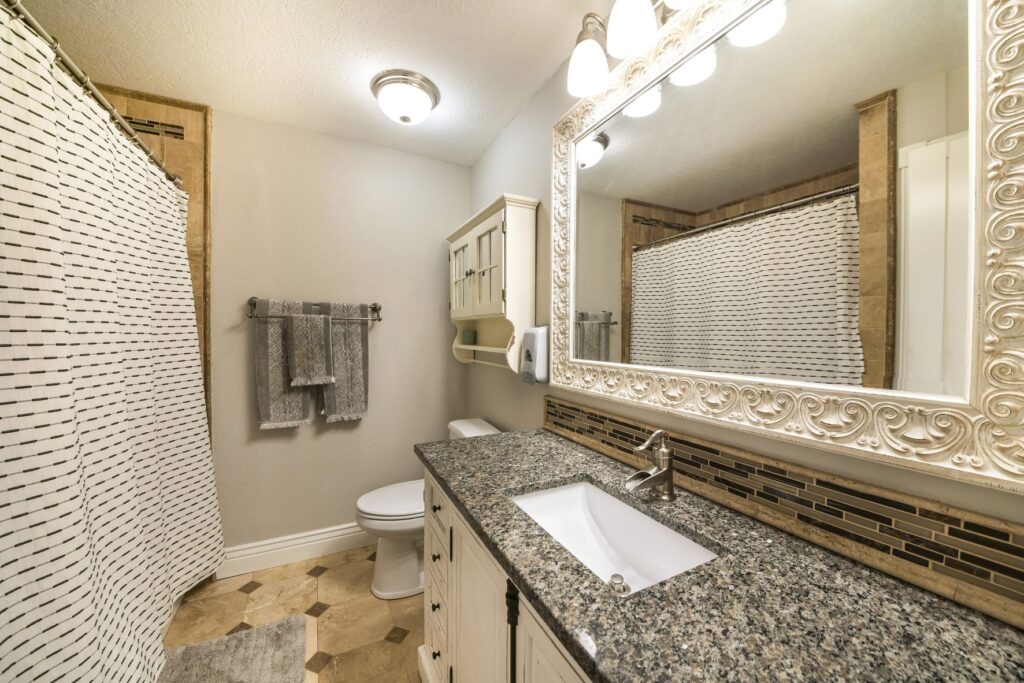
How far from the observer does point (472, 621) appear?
0.89m

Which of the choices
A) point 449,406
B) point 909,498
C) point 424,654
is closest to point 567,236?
point 909,498

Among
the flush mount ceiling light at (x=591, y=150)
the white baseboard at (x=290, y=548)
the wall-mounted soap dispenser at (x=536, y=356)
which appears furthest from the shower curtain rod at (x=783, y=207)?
the white baseboard at (x=290, y=548)

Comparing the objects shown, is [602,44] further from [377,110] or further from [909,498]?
[909,498]

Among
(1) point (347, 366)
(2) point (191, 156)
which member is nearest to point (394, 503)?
(1) point (347, 366)

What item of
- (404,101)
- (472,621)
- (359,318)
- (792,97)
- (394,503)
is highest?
(404,101)

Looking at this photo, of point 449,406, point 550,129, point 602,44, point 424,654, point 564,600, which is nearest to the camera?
point 564,600

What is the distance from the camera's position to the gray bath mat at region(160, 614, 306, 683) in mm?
1347

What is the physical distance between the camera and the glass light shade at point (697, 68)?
936mm

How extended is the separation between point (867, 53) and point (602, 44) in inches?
30.0

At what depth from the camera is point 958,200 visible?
58 centimetres

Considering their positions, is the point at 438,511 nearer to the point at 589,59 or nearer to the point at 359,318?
the point at 359,318

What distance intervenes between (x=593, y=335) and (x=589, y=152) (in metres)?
0.67

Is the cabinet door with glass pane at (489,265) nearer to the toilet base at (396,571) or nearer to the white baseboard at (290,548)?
the toilet base at (396,571)

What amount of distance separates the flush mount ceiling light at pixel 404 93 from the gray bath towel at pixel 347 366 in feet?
3.42
